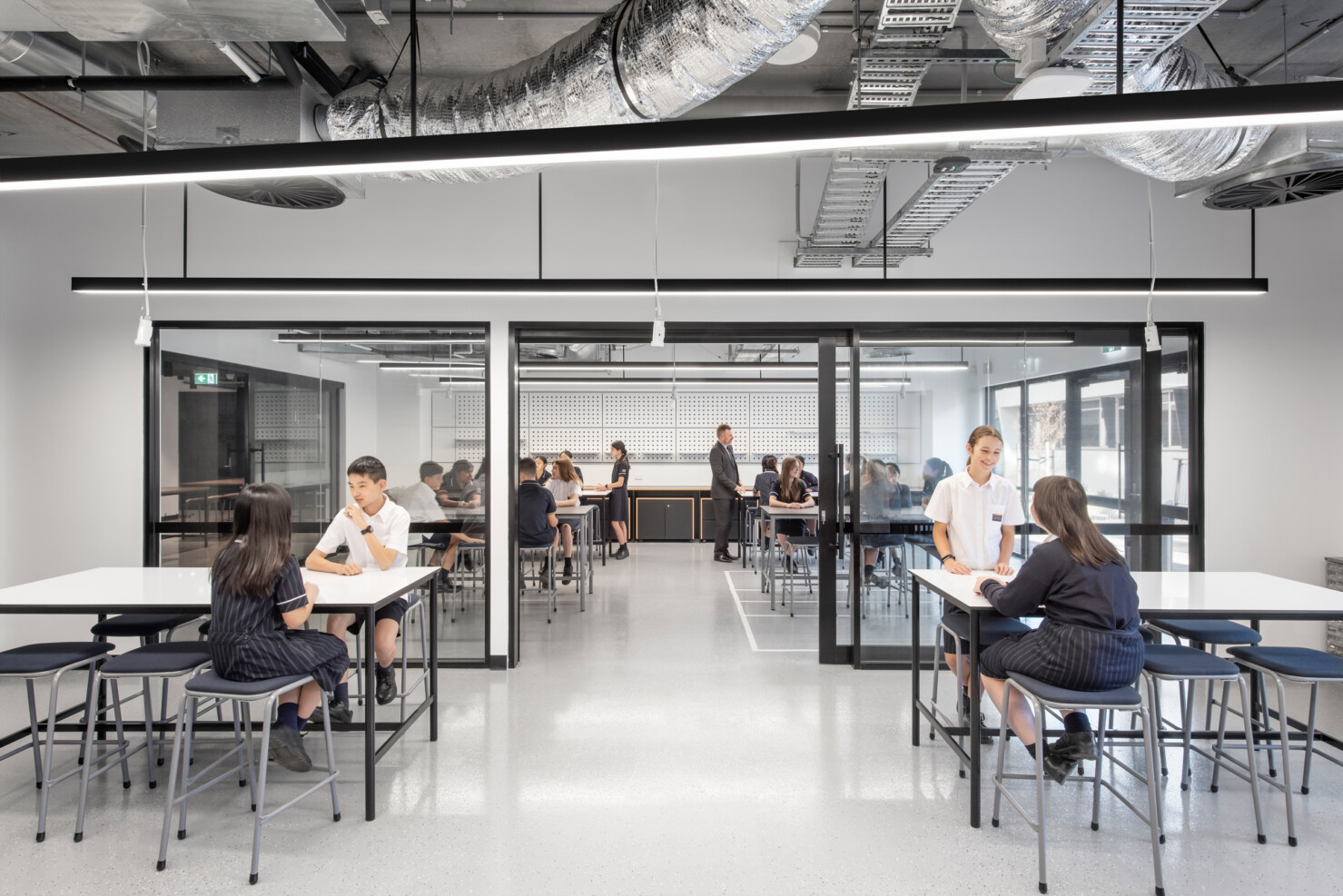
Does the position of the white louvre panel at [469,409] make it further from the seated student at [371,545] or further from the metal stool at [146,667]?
the metal stool at [146,667]

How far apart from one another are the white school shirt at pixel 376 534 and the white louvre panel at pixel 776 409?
27.5 ft

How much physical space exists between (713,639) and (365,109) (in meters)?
4.25

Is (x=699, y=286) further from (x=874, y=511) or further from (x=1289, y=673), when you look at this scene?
(x=1289, y=673)

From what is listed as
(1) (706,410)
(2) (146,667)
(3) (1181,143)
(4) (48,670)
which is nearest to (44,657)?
(4) (48,670)

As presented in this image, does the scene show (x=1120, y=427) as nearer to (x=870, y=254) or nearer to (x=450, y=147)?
(x=870, y=254)

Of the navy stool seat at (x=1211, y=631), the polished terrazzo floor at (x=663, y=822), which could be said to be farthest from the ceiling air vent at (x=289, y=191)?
the navy stool seat at (x=1211, y=631)

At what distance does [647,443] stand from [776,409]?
7.19ft

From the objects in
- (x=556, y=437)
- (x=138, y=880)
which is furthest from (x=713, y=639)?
(x=556, y=437)

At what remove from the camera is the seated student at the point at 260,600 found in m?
2.66

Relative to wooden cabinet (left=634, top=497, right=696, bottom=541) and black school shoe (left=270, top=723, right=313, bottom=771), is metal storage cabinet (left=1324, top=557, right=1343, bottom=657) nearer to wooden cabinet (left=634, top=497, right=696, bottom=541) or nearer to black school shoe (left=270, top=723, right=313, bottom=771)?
black school shoe (left=270, top=723, right=313, bottom=771)

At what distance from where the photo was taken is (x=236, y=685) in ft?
8.51

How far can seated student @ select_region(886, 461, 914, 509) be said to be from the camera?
4988 millimetres

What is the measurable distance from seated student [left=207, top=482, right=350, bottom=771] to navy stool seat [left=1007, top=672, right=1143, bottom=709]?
8.97 ft

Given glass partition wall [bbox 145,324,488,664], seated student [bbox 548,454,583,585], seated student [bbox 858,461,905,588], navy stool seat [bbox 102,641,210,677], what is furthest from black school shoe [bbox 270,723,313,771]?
seated student [bbox 548,454,583,585]
